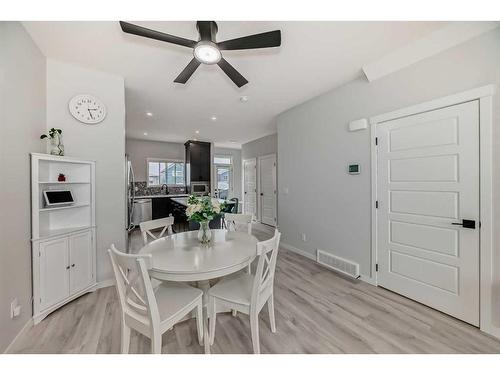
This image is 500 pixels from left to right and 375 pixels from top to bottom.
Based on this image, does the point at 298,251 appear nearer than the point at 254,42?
No

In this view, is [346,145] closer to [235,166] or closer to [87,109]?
[87,109]

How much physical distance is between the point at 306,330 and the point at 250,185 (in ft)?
17.1

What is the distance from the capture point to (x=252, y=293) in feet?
4.65

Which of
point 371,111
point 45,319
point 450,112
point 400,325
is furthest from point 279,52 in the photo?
point 45,319

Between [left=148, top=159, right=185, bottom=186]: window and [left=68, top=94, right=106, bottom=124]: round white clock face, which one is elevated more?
[left=68, top=94, right=106, bottom=124]: round white clock face

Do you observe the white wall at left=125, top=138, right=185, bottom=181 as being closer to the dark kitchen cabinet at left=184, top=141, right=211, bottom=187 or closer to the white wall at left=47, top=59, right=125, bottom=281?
the dark kitchen cabinet at left=184, top=141, right=211, bottom=187

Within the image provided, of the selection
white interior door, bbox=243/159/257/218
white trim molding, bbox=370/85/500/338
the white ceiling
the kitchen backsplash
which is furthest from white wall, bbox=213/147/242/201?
white trim molding, bbox=370/85/500/338

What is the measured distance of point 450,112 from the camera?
184cm

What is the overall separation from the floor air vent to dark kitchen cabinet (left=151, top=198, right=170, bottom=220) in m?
4.64

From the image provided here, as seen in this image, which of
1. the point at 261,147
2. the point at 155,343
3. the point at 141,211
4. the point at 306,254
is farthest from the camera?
the point at 261,147

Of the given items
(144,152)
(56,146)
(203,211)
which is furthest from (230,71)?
(144,152)

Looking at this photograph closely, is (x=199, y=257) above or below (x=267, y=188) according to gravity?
below

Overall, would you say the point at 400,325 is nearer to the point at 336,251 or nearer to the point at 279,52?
the point at 336,251

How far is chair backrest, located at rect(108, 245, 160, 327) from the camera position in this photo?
1.15m
